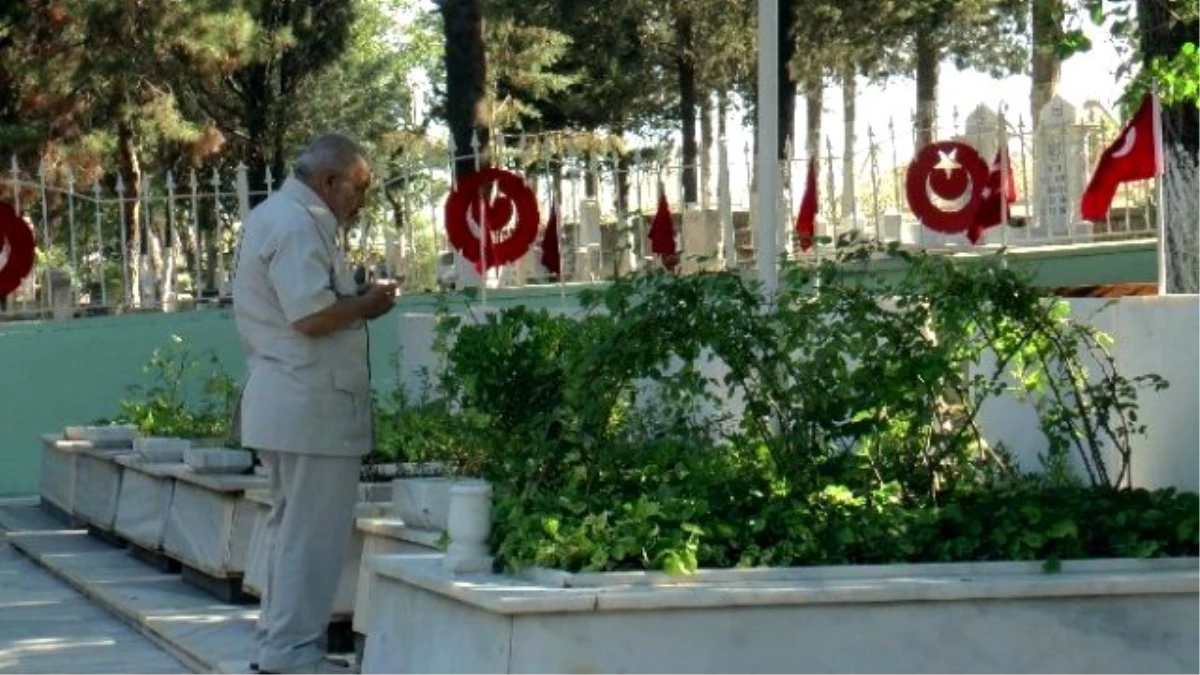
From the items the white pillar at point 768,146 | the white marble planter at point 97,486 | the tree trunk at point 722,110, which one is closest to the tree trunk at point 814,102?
the tree trunk at point 722,110

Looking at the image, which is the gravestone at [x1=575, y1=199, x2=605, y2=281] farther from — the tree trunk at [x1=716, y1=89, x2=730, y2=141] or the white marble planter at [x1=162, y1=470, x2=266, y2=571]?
the tree trunk at [x1=716, y1=89, x2=730, y2=141]

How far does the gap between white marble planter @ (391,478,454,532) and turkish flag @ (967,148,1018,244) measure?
787cm

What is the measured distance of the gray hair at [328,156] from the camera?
27.0 feet

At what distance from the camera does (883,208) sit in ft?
57.9

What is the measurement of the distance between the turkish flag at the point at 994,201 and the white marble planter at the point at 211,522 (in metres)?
6.42

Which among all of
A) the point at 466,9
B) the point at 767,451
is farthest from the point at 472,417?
the point at 466,9

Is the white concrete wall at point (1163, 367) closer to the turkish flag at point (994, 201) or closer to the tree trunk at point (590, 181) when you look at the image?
the turkish flag at point (994, 201)

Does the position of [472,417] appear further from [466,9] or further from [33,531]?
[466,9]

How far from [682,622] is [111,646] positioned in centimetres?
408

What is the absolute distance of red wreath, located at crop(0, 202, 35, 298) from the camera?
15.9m

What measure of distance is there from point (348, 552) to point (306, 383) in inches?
37.2

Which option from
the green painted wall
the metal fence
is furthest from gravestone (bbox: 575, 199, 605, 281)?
the green painted wall

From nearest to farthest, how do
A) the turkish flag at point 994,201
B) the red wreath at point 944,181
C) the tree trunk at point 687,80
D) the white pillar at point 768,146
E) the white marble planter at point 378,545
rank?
the white marble planter at point 378,545
the white pillar at point 768,146
the red wreath at point 944,181
the turkish flag at point 994,201
the tree trunk at point 687,80

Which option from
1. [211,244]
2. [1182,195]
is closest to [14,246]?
[211,244]
